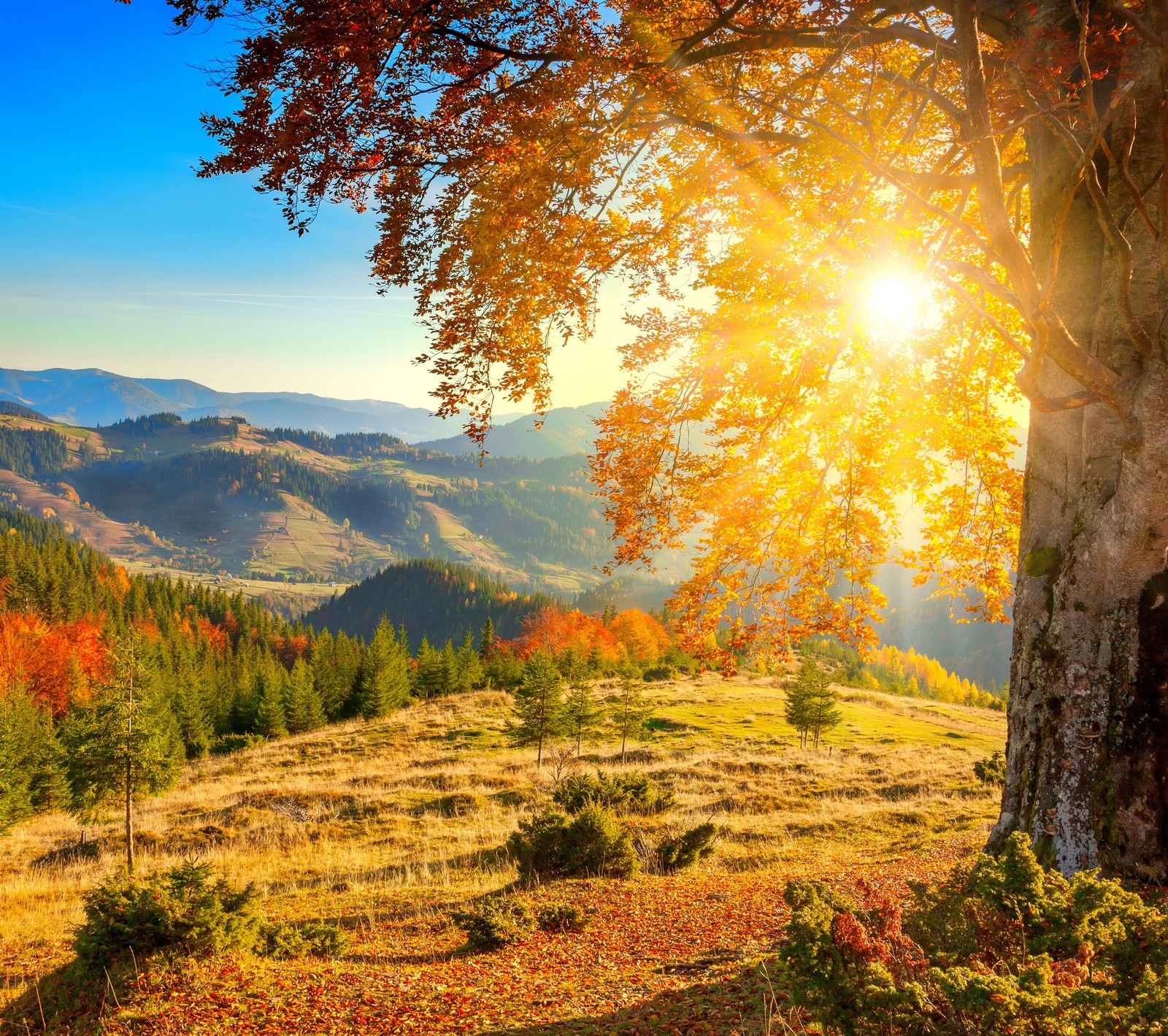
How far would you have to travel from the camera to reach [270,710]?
55938 mm

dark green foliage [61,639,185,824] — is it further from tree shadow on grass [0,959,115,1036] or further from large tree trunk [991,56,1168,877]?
large tree trunk [991,56,1168,877]

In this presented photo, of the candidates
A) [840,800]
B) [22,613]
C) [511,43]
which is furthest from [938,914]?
[22,613]

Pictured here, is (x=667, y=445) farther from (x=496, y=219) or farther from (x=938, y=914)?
(x=938, y=914)

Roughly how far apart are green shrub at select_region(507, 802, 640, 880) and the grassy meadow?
1.85 ft

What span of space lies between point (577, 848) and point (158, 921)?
725cm

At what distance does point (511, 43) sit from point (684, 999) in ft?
27.5

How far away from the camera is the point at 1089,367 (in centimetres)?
459

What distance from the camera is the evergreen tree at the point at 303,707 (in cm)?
5762

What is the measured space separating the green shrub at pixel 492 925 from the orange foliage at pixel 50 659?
7424 cm

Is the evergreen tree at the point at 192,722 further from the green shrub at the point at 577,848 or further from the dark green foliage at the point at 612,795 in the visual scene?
the green shrub at the point at 577,848

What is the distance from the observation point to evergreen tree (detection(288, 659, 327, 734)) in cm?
5762

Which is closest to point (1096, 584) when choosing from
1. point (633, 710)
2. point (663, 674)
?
point (633, 710)

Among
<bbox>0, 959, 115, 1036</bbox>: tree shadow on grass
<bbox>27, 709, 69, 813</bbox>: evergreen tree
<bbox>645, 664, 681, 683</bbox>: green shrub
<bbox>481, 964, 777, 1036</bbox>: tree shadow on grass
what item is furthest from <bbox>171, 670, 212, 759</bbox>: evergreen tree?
<bbox>481, 964, 777, 1036</bbox>: tree shadow on grass

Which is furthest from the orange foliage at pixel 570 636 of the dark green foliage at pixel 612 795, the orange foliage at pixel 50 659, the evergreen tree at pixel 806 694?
the dark green foliage at pixel 612 795
